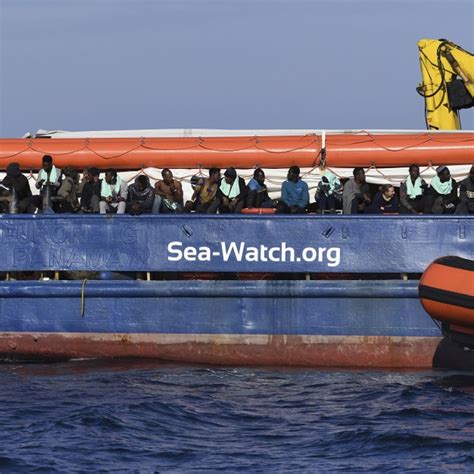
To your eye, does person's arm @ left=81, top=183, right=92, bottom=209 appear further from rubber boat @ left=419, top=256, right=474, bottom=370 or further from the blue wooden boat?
rubber boat @ left=419, top=256, right=474, bottom=370

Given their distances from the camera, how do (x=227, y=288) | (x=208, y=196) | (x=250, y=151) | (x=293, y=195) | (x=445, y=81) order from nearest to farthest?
(x=227, y=288) → (x=293, y=195) → (x=208, y=196) → (x=250, y=151) → (x=445, y=81)

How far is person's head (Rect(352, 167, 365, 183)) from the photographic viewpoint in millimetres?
15703

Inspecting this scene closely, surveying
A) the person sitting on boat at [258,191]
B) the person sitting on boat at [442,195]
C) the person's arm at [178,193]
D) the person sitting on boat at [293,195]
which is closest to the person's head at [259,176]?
the person sitting on boat at [258,191]

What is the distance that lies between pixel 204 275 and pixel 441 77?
518cm

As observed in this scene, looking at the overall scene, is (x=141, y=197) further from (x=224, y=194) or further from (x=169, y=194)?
(x=224, y=194)

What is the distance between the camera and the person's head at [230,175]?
1594 centimetres

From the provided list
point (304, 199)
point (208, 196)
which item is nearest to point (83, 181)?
point (208, 196)

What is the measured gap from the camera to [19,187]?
1605 centimetres

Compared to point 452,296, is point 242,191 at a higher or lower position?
higher

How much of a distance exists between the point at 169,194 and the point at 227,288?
1.74 metres

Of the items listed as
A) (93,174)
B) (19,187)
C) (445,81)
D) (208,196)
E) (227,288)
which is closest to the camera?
(227,288)

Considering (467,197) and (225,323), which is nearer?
(225,323)

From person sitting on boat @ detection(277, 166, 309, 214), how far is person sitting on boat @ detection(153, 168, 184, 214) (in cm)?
132

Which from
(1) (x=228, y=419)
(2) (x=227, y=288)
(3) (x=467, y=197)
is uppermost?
(3) (x=467, y=197)
